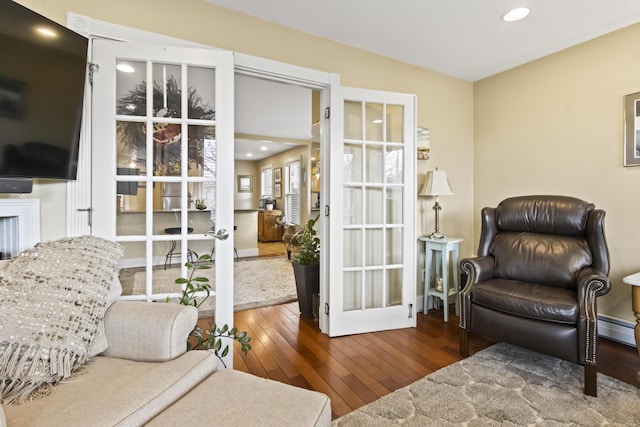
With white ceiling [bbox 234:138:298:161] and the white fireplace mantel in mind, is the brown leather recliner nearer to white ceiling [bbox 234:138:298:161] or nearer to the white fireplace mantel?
the white fireplace mantel

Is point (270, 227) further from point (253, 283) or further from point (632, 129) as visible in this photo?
point (632, 129)

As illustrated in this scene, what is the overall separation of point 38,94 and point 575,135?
3.81 meters

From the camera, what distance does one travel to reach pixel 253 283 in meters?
4.26

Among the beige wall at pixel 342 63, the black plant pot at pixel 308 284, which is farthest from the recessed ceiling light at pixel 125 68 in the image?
the black plant pot at pixel 308 284

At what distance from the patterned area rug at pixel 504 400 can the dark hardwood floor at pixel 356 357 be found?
0.36 feet

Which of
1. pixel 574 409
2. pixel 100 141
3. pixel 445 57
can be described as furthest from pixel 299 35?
Result: pixel 574 409

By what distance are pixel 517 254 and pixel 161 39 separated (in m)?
3.05

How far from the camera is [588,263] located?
2.25 meters

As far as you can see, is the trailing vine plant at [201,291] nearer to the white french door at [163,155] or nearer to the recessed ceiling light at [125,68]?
the white french door at [163,155]

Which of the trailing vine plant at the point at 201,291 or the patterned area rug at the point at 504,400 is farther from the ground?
the trailing vine plant at the point at 201,291

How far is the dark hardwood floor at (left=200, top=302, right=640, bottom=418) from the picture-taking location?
1.92 m

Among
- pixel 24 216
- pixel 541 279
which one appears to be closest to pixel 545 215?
pixel 541 279

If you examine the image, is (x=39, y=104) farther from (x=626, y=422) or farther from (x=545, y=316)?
(x=626, y=422)

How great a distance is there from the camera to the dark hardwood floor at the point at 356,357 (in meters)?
1.92
